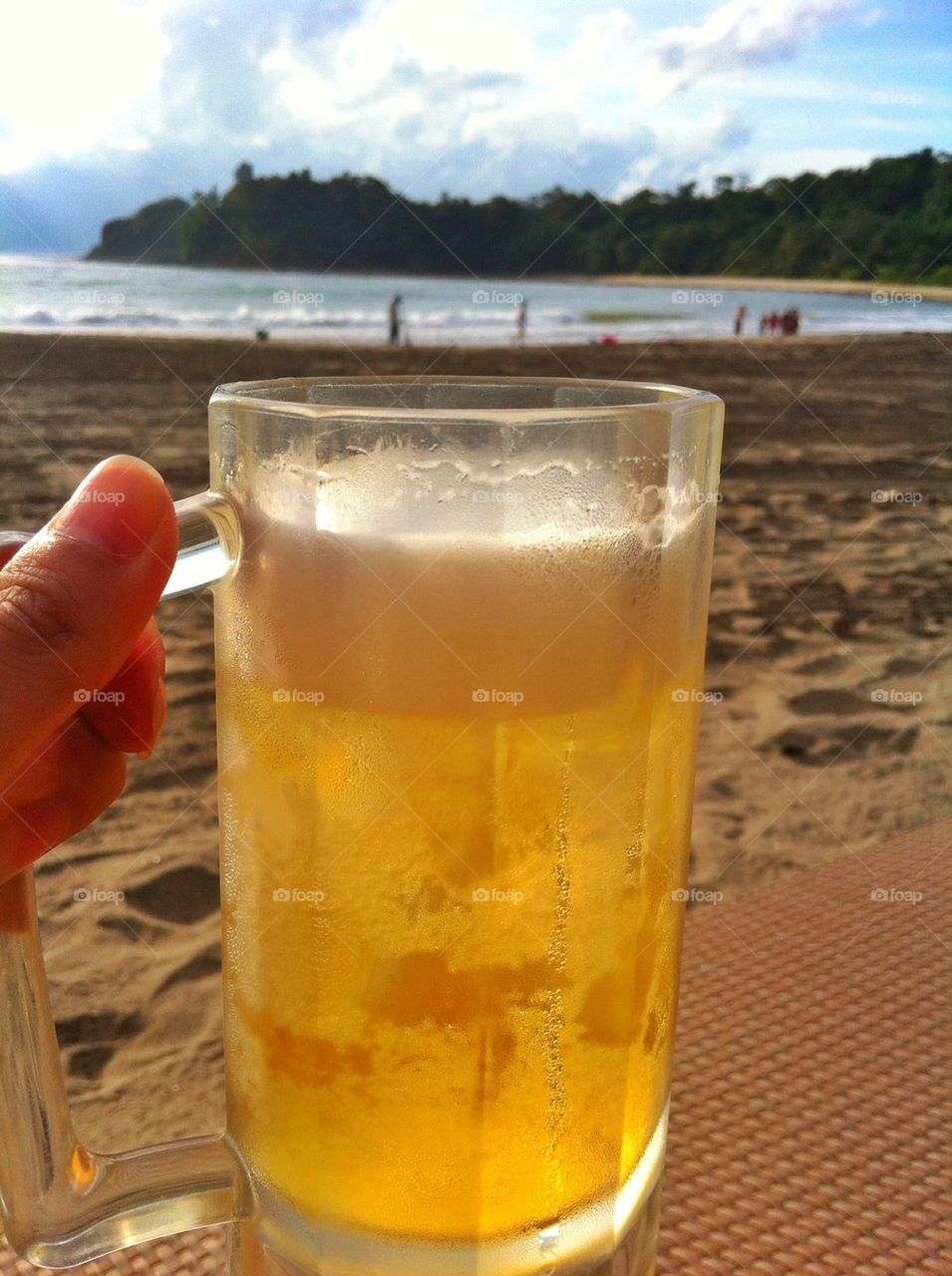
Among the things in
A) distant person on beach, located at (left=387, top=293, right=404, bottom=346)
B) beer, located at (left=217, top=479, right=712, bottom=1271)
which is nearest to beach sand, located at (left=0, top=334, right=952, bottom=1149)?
beer, located at (left=217, top=479, right=712, bottom=1271)

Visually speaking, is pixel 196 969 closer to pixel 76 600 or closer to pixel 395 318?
Answer: pixel 76 600

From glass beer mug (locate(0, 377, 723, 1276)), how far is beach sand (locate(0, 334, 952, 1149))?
2.18 ft

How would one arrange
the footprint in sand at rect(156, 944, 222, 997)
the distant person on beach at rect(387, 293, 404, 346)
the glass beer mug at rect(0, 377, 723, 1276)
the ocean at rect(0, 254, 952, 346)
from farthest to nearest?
the distant person on beach at rect(387, 293, 404, 346)
the ocean at rect(0, 254, 952, 346)
the footprint in sand at rect(156, 944, 222, 997)
the glass beer mug at rect(0, 377, 723, 1276)

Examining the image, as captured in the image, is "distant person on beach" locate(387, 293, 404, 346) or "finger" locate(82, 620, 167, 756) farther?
"distant person on beach" locate(387, 293, 404, 346)

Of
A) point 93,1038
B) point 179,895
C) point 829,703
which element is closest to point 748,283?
point 829,703

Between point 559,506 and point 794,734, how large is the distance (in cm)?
241

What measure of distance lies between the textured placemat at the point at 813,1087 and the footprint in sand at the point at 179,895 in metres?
1.02

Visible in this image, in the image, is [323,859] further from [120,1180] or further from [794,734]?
[794,734]

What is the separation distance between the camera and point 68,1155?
0.63 metres

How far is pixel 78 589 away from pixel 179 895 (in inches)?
59.7

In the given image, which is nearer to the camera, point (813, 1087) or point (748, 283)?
point (813, 1087)

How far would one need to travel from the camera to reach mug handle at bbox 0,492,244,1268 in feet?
1.94

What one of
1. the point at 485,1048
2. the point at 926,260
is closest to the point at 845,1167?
the point at 485,1048

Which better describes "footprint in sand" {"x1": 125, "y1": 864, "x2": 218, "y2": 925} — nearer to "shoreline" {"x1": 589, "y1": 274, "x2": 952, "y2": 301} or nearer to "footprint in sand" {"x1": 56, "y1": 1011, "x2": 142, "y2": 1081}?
"footprint in sand" {"x1": 56, "y1": 1011, "x2": 142, "y2": 1081}
